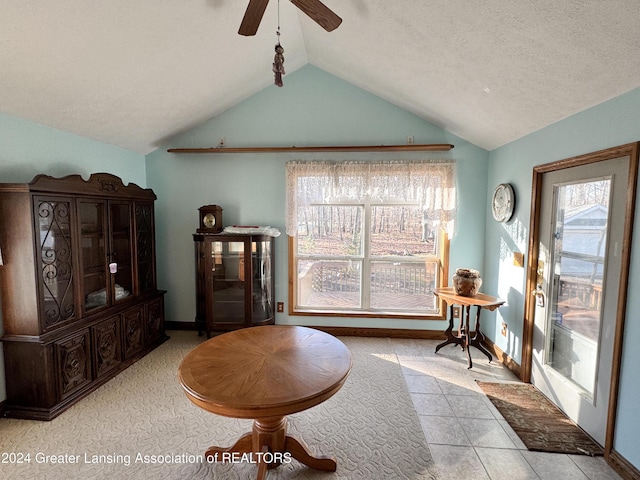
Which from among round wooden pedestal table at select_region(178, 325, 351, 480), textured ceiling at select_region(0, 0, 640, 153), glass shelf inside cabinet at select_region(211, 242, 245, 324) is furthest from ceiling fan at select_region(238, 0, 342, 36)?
glass shelf inside cabinet at select_region(211, 242, 245, 324)

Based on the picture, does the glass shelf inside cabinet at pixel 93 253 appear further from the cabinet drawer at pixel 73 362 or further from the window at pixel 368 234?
the window at pixel 368 234

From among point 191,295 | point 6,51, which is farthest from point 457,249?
point 6,51

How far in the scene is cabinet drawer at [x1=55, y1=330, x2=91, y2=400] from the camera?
2.14m

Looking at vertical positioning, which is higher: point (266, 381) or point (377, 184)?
point (377, 184)

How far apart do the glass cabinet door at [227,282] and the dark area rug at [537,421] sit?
2573 millimetres

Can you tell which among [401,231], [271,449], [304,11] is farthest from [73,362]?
[401,231]

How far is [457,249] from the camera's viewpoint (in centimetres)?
337

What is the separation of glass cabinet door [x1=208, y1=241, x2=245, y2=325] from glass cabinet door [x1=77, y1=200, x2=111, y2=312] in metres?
0.97

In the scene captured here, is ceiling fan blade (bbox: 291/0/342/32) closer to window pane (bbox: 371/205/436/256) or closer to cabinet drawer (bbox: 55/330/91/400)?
window pane (bbox: 371/205/436/256)

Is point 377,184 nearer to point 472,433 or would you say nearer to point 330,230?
point 330,230

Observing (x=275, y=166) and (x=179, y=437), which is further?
(x=275, y=166)

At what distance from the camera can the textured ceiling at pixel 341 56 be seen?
1.50 m

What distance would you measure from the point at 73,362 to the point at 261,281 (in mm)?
1730

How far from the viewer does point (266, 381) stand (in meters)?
1.37
